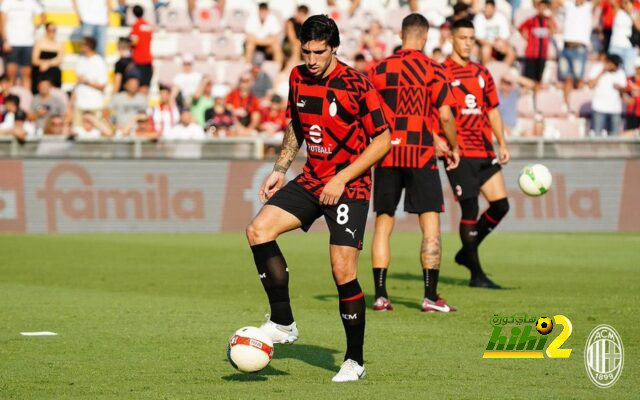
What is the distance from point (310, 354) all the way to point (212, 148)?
1366cm

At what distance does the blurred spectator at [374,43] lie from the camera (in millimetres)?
26016

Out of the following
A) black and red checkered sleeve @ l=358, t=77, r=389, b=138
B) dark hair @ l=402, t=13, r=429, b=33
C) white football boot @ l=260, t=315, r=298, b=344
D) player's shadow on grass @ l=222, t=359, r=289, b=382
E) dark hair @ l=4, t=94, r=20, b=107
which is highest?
dark hair @ l=402, t=13, r=429, b=33

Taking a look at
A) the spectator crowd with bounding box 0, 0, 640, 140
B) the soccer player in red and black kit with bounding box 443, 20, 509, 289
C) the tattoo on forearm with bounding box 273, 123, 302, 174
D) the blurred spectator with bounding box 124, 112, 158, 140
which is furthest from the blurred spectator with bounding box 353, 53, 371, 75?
the tattoo on forearm with bounding box 273, 123, 302, 174

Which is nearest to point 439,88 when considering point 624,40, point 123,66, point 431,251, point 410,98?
point 410,98

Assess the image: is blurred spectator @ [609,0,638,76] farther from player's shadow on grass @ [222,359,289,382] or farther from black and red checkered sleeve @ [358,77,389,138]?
player's shadow on grass @ [222,359,289,382]

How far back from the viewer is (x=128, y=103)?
78.9 feet

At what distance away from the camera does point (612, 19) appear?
2747 cm

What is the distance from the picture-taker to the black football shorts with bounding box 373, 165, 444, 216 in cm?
1163

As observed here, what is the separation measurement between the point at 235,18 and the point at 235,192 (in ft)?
22.4

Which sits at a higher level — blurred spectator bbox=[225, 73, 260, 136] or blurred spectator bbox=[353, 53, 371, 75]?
blurred spectator bbox=[353, 53, 371, 75]

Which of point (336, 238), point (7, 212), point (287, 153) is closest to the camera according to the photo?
point (336, 238)

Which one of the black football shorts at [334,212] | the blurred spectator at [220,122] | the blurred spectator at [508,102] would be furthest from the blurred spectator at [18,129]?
the black football shorts at [334,212]

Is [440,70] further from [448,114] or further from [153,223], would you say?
[153,223]

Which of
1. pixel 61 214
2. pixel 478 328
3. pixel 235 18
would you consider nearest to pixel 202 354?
pixel 478 328
